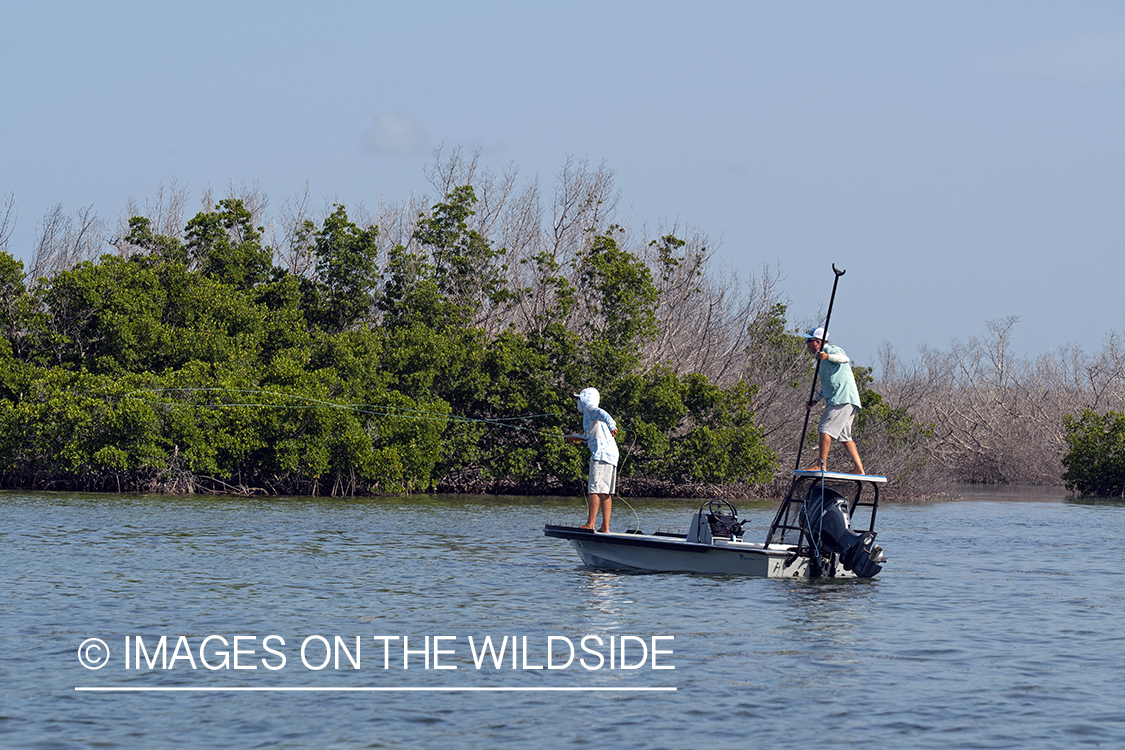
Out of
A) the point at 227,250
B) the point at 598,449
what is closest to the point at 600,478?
the point at 598,449

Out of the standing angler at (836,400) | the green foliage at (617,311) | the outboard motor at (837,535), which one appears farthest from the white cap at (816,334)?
the green foliage at (617,311)

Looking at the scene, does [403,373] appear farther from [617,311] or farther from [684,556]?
[684,556]

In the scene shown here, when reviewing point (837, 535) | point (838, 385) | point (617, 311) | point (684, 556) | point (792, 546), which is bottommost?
point (684, 556)

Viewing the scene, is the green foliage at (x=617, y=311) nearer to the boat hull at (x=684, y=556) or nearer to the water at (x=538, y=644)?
the water at (x=538, y=644)

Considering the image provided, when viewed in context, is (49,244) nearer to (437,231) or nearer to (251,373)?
(437,231)

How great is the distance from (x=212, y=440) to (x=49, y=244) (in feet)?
94.1

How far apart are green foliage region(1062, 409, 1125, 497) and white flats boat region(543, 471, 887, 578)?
129ft

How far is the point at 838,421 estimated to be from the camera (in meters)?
14.7

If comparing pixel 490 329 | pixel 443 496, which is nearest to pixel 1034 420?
pixel 490 329

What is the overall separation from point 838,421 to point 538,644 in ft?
18.0

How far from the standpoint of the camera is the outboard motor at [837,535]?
14.9m

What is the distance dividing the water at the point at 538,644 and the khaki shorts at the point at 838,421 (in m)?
1.80

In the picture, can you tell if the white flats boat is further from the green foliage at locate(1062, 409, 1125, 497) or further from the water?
the green foliage at locate(1062, 409, 1125, 497)

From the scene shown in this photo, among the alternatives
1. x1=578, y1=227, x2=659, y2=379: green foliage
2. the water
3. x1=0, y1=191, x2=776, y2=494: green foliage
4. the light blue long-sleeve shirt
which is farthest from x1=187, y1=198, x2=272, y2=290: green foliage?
the light blue long-sleeve shirt
